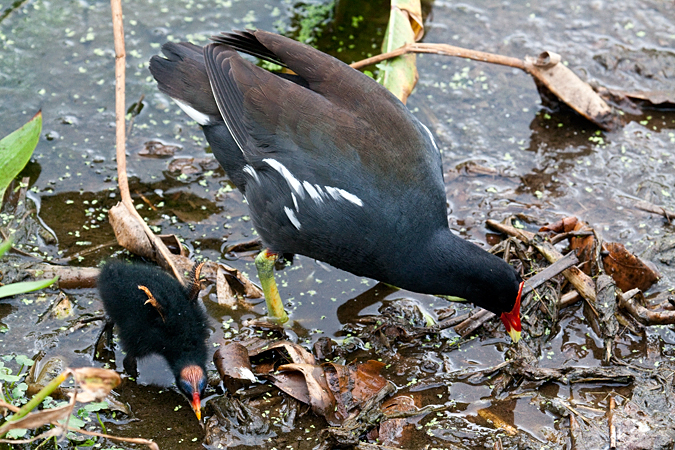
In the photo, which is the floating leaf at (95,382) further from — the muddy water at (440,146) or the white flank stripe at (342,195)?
the white flank stripe at (342,195)

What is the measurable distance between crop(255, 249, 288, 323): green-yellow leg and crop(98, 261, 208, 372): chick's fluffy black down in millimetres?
502

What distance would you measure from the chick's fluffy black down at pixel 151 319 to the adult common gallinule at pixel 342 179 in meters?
0.60

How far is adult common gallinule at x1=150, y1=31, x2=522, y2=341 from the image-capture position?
344 centimetres

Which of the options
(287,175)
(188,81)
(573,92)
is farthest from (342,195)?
(573,92)

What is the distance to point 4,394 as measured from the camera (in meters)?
3.20

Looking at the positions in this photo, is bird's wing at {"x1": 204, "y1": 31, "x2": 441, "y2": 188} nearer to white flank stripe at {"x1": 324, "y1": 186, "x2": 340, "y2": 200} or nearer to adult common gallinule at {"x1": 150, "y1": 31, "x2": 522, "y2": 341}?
adult common gallinule at {"x1": 150, "y1": 31, "x2": 522, "y2": 341}

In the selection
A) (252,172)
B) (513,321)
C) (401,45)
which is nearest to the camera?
(513,321)

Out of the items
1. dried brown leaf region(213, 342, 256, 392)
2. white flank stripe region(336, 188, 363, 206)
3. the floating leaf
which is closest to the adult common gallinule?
white flank stripe region(336, 188, 363, 206)

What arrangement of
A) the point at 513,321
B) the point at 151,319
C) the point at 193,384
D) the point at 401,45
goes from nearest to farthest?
the point at 193,384, the point at 151,319, the point at 513,321, the point at 401,45

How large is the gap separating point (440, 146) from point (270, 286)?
6.04 feet

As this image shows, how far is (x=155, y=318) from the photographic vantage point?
335cm

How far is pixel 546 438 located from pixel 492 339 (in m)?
0.70

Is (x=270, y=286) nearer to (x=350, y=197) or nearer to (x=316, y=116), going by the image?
(x=350, y=197)

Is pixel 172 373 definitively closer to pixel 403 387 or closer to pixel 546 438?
pixel 403 387
